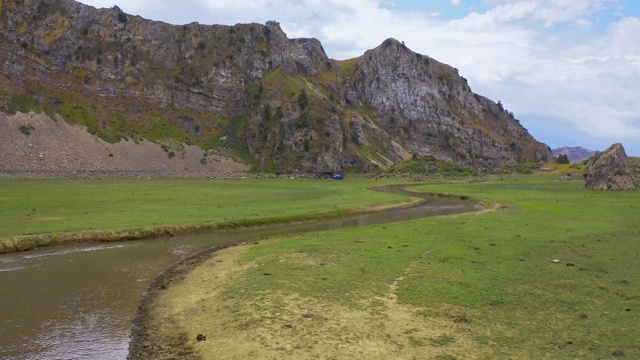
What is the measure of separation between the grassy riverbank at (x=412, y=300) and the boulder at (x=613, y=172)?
5722 cm

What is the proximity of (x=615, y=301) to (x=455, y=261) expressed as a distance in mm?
7733

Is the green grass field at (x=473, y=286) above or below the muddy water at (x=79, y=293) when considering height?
above

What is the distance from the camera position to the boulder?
75.1 metres

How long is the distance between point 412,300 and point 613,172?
78.9 m

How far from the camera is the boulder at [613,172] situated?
75125 millimetres

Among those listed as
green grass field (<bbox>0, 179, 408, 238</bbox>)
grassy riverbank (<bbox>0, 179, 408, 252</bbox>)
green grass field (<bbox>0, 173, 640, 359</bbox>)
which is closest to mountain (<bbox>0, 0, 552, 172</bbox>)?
green grass field (<bbox>0, 179, 408, 238</bbox>)

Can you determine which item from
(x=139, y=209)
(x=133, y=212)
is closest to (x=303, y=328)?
(x=133, y=212)

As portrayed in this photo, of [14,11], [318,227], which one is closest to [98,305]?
[318,227]

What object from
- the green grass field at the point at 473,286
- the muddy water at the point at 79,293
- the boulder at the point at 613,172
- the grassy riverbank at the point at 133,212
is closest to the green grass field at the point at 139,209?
the grassy riverbank at the point at 133,212

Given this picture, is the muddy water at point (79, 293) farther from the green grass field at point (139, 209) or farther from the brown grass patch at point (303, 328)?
the green grass field at point (139, 209)

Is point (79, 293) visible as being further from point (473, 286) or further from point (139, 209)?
point (139, 209)

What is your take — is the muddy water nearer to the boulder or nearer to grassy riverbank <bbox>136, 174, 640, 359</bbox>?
grassy riverbank <bbox>136, 174, 640, 359</bbox>

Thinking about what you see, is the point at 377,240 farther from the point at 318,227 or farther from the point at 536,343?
the point at 536,343

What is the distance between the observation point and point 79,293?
18.8m
